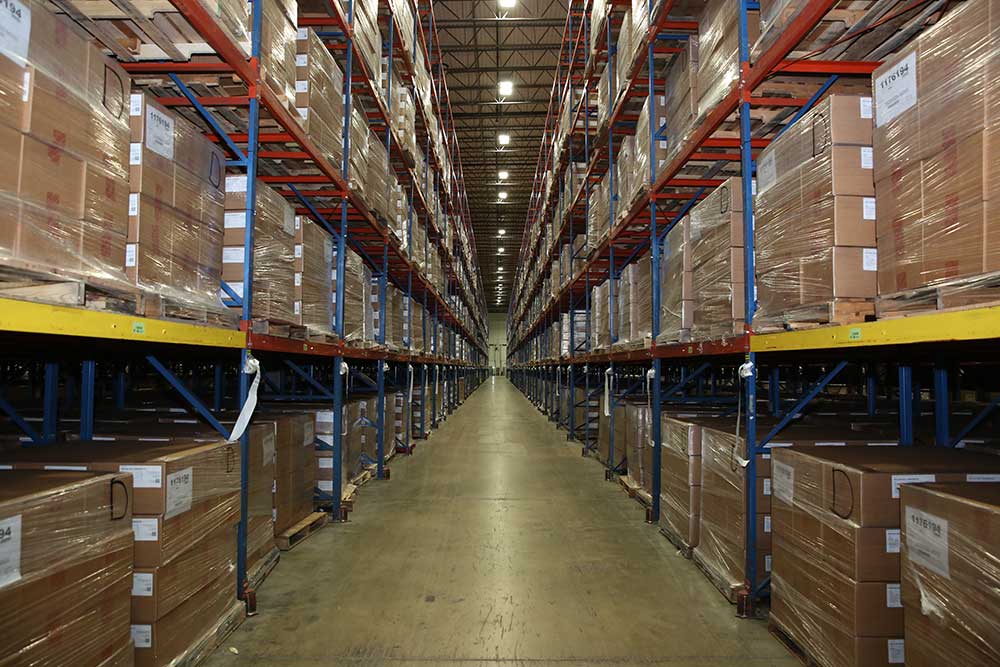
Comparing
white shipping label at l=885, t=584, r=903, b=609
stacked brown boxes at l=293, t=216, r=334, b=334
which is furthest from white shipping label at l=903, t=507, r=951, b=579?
stacked brown boxes at l=293, t=216, r=334, b=334

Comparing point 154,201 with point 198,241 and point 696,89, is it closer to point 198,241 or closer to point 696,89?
point 198,241

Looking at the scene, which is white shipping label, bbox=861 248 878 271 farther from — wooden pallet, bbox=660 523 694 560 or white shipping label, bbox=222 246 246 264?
white shipping label, bbox=222 246 246 264

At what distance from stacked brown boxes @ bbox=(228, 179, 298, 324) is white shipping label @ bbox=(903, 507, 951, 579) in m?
3.72

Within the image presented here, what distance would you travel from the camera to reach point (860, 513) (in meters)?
2.31

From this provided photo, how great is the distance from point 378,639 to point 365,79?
210 inches

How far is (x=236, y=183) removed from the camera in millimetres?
3568

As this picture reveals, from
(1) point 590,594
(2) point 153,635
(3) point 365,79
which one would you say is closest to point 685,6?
(3) point 365,79

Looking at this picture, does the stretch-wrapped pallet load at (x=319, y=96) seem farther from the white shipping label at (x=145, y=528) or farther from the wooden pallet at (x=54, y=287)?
the white shipping label at (x=145, y=528)

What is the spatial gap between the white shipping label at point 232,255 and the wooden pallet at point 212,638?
2.07 metres

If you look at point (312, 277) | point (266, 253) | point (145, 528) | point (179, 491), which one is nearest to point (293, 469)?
point (312, 277)

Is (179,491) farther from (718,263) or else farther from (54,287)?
(718,263)

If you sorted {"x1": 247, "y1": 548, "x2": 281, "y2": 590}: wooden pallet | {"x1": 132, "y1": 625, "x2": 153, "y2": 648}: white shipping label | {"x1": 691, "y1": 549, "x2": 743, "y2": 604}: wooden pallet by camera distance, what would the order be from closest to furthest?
{"x1": 132, "y1": 625, "x2": 153, "y2": 648}: white shipping label < {"x1": 691, "y1": 549, "x2": 743, "y2": 604}: wooden pallet < {"x1": 247, "y1": 548, "x2": 281, "y2": 590}: wooden pallet

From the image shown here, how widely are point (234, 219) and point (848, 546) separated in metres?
3.84

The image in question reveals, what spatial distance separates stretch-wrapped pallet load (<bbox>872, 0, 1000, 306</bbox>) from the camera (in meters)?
1.86
